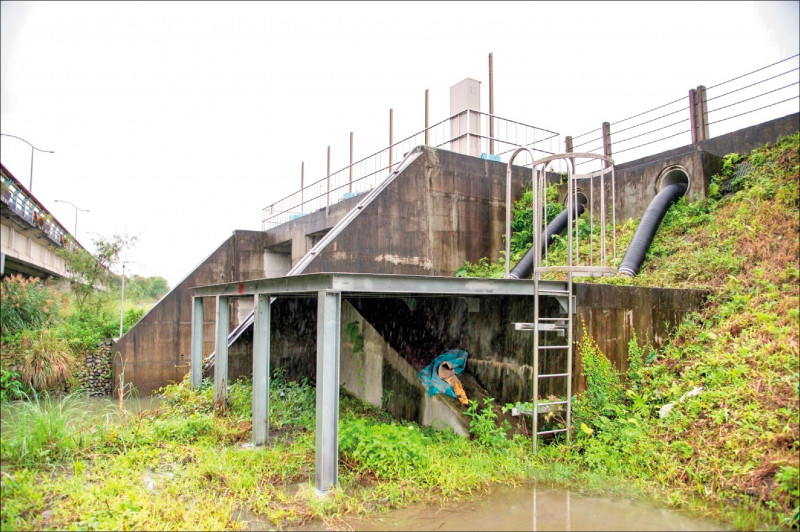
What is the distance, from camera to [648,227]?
10391mm

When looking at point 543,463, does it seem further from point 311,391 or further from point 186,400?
point 186,400

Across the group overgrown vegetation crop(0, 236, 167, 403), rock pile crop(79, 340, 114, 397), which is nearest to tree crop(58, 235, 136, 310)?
overgrown vegetation crop(0, 236, 167, 403)

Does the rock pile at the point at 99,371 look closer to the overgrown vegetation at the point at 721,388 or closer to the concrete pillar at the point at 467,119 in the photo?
the concrete pillar at the point at 467,119

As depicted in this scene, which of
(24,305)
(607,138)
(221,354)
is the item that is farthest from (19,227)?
(607,138)

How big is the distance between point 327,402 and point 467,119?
9.19 metres

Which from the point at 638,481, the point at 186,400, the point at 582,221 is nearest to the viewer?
the point at 638,481

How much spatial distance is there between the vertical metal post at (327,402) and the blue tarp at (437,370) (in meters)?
2.66

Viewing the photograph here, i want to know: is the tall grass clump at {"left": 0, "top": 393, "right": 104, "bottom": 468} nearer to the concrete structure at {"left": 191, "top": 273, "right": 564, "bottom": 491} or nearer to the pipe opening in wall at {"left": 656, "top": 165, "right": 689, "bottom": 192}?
the concrete structure at {"left": 191, "top": 273, "right": 564, "bottom": 491}

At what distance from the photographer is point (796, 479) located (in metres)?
4.74

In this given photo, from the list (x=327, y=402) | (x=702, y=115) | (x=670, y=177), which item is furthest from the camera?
(x=702, y=115)

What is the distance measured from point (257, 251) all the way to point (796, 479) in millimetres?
16669

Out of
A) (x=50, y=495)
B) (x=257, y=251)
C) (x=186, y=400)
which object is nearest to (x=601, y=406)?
(x=50, y=495)

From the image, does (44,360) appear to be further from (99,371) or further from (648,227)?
(648,227)

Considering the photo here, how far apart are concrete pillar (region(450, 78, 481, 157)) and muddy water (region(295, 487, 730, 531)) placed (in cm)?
915
